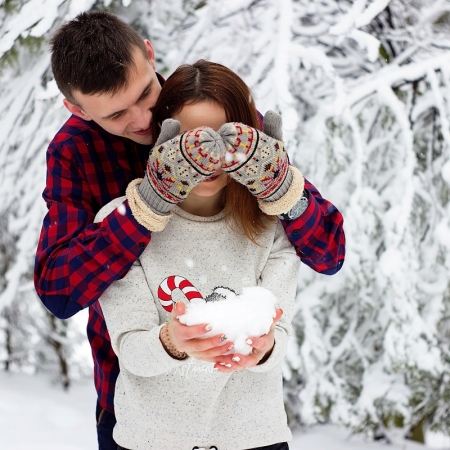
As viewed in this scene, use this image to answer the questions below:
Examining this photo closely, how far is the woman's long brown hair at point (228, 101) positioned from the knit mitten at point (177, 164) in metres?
0.13

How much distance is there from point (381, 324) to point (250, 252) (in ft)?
7.18

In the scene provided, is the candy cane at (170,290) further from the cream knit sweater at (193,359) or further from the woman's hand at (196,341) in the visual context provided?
the woman's hand at (196,341)

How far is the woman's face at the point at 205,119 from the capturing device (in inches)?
52.4

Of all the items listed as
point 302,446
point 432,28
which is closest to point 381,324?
point 302,446

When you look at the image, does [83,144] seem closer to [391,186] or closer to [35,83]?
[35,83]

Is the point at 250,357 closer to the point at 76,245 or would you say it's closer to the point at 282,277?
the point at 282,277

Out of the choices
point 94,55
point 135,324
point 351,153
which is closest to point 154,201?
point 135,324

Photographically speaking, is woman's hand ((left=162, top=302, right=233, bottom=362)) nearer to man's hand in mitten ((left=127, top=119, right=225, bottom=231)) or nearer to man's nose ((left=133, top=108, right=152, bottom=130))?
man's hand in mitten ((left=127, top=119, right=225, bottom=231))

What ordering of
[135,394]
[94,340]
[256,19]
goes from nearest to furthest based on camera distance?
1. [135,394]
2. [94,340]
3. [256,19]

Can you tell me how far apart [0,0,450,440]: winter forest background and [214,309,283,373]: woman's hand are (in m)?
1.14

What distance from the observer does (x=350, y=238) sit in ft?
9.49

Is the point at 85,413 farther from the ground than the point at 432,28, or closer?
closer

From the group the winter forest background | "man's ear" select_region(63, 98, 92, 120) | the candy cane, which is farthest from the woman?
the winter forest background

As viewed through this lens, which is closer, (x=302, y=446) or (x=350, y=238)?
(x=350, y=238)
